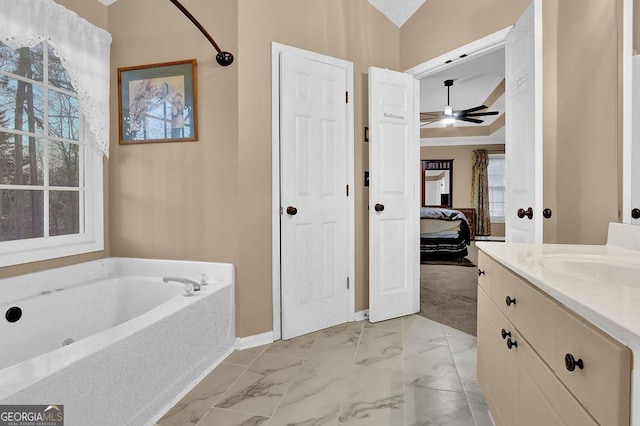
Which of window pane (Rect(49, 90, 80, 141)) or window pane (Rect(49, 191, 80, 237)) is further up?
window pane (Rect(49, 90, 80, 141))

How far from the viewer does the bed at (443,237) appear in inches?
216

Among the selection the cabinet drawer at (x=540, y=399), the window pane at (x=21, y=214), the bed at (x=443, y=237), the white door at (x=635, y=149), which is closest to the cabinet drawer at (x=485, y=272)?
the cabinet drawer at (x=540, y=399)

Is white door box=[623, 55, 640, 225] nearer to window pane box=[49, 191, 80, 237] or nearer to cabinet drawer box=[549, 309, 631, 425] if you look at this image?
cabinet drawer box=[549, 309, 631, 425]

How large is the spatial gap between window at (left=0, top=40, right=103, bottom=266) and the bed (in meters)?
4.65

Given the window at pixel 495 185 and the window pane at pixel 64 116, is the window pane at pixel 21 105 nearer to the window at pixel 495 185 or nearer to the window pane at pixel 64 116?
the window pane at pixel 64 116

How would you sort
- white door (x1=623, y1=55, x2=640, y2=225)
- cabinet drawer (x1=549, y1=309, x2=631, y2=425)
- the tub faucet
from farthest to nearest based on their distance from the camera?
1. the tub faucet
2. white door (x1=623, y1=55, x2=640, y2=225)
3. cabinet drawer (x1=549, y1=309, x2=631, y2=425)

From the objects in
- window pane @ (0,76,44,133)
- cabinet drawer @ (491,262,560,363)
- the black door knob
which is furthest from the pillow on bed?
window pane @ (0,76,44,133)

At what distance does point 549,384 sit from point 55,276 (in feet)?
8.52

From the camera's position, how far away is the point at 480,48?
239 centimetres

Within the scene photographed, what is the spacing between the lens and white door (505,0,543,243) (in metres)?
1.68

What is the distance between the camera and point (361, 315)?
9.27 feet

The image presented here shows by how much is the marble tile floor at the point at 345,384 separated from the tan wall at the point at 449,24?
7.42ft

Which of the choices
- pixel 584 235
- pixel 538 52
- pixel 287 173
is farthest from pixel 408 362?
pixel 538 52

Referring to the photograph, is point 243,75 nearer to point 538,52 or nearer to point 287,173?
point 287,173
